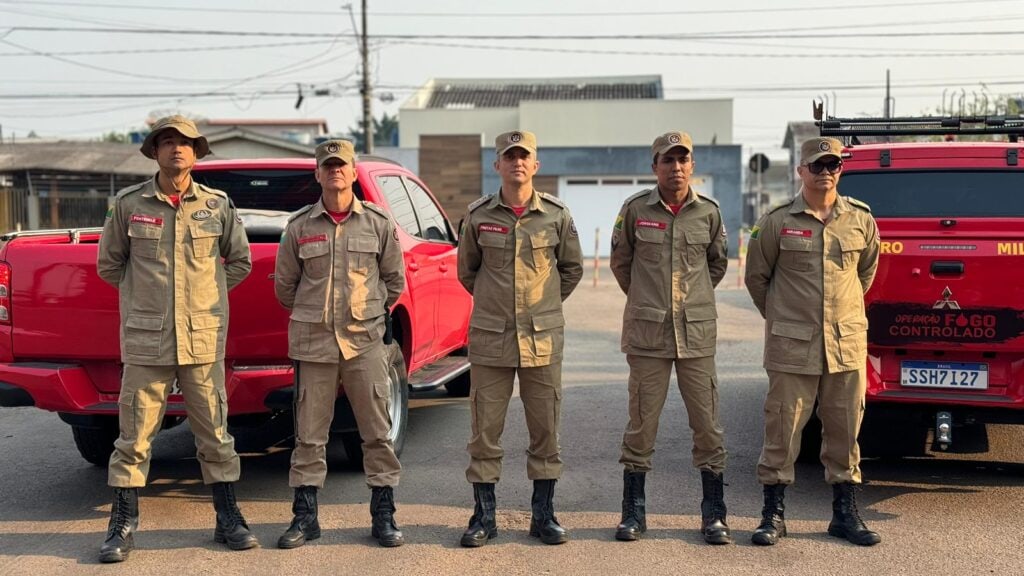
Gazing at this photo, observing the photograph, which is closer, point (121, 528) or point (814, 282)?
point (121, 528)

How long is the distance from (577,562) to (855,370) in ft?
5.59

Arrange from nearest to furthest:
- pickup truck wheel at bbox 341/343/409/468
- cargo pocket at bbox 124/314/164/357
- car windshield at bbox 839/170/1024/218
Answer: cargo pocket at bbox 124/314/164/357
car windshield at bbox 839/170/1024/218
pickup truck wheel at bbox 341/343/409/468

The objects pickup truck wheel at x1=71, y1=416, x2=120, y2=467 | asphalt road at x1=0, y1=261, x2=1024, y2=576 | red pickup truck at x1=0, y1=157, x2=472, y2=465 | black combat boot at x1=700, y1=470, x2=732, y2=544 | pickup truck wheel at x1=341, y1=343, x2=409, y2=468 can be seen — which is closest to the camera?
asphalt road at x1=0, y1=261, x2=1024, y2=576

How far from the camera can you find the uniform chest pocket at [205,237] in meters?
4.98

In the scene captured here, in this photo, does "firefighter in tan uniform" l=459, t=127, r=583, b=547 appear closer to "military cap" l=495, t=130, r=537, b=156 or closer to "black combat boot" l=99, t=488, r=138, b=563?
"military cap" l=495, t=130, r=537, b=156

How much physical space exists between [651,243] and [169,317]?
2.38 metres

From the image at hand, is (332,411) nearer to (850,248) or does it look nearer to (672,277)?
(672,277)

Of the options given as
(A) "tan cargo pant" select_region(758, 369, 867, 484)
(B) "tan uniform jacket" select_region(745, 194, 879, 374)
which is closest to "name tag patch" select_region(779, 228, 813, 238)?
(B) "tan uniform jacket" select_region(745, 194, 879, 374)

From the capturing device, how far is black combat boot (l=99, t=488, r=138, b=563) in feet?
15.5

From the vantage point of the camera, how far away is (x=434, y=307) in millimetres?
7035

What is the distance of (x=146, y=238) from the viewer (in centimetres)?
491

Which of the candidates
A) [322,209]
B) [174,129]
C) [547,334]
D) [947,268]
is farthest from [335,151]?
[947,268]

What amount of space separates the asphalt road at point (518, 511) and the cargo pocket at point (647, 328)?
95cm

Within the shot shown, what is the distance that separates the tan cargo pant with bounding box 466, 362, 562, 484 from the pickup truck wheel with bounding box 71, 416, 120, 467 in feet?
8.74
